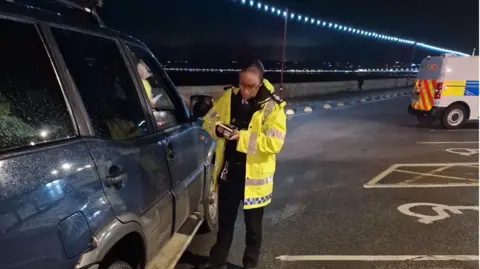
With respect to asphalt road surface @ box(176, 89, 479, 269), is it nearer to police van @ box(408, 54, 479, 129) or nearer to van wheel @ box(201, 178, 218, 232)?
van wheel @ box(201, 178, 218, 232)

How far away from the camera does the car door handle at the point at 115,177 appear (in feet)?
6.72

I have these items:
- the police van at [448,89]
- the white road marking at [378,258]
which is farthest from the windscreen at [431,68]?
the white road marking at [378,258]

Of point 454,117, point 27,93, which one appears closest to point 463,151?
point 454,117

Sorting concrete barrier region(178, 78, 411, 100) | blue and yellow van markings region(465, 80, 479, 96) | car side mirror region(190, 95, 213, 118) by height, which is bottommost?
concrete barrier region(178, 78, 411, 100)

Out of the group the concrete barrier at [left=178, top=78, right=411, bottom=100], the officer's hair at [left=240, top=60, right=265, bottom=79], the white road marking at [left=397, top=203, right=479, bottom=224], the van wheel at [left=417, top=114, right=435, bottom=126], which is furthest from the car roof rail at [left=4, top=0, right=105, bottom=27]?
the concrete barrier at [left=178, top=78, right=411, bottom=100]

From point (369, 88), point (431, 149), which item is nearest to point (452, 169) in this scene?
point (431, 149)

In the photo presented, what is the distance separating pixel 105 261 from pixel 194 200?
4.94ft

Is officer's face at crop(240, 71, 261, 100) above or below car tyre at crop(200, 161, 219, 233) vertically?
above

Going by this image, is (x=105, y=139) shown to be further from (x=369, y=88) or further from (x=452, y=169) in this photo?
(x=369, y=88)

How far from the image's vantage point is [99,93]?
2.35 m

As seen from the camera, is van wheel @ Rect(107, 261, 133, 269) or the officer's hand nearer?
van wheel @ Rect(107, 261, 133, 269)

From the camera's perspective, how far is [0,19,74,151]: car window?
1.70 m

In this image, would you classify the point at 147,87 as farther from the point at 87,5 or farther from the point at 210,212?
the point at 210,212

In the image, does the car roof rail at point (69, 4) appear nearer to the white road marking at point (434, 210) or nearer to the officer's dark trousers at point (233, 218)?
the officer's dark trousers at point (233, 218)
